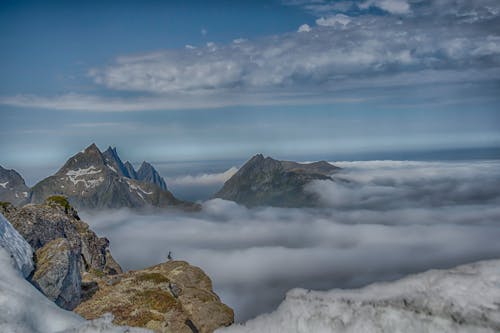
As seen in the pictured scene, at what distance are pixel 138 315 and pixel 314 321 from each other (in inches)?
1116

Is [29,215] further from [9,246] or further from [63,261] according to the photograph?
[9,246]

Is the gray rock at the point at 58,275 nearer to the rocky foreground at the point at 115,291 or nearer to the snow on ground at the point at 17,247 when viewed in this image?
the rocky foreground at the point at 115,291

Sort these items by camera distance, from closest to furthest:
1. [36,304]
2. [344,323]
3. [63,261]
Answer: [344,323], [36,304], [63,261]

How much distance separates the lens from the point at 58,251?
41.7 metres

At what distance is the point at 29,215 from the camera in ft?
211

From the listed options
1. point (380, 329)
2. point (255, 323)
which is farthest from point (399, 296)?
point (255, 323)

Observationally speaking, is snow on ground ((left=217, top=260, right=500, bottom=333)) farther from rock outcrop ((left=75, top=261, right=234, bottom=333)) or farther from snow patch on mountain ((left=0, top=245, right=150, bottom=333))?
rock outcrop ((left=75, top=261, right=234, bottom=333))

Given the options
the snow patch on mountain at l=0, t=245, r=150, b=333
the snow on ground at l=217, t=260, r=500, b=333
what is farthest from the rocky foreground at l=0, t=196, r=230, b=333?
the snow on ground at l=217, t=260, r=500, b=333

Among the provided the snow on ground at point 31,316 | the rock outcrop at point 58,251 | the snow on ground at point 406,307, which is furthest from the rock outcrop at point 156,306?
the snow on ground at point 406,307

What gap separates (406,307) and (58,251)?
36.0 metres

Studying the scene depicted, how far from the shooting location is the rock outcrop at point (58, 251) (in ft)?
127

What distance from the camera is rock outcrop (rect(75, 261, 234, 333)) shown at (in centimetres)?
4028

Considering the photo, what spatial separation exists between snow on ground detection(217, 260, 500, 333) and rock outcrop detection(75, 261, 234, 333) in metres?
23.4

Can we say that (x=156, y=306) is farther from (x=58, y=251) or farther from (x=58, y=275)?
(x=58, y=251)
